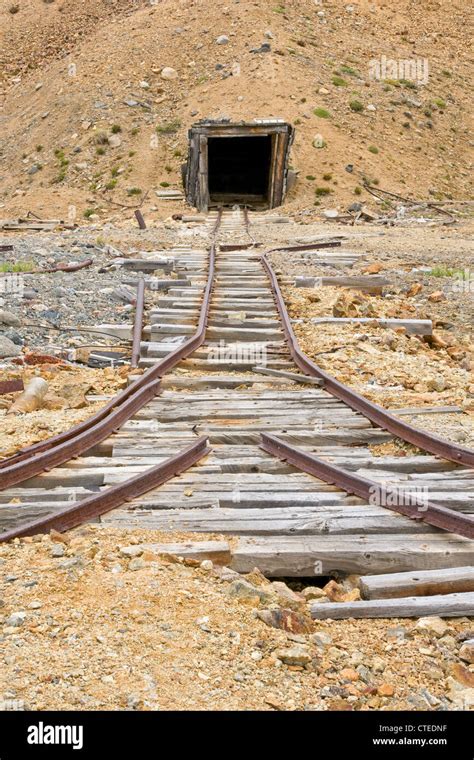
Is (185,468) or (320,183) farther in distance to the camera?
(320,183)

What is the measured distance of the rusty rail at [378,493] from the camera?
444cm

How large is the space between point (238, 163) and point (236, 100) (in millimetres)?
2825

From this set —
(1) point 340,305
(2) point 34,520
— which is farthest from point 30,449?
(1) point 340,305

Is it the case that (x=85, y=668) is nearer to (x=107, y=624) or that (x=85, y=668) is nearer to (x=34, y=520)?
(x=107, y=624)

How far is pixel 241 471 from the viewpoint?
5.47m

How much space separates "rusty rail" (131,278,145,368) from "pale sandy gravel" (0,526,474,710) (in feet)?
14.0

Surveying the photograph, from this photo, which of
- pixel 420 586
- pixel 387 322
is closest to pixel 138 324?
pixel 387 322

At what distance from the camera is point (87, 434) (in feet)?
18.7

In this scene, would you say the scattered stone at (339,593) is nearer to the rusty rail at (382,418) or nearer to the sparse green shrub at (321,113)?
the rusty rail at (382,418)

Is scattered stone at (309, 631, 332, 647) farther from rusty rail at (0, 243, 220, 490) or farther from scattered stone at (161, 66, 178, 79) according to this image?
scattered stone at (161, 66, 178, 79)

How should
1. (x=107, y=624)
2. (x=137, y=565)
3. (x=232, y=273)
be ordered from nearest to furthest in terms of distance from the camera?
1. (x=107, y=624)
2. (x=137, y=565)
3. (x=232, y=273)

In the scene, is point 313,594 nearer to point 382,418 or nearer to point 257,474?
point 257,474

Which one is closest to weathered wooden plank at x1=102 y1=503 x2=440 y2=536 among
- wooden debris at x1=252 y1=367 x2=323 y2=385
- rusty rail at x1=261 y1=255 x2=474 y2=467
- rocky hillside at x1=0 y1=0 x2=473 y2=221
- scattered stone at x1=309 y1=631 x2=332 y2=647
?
scattered stone at x1=309 y1=631 x2=332 y2=647

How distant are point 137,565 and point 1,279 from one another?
27.2ft
